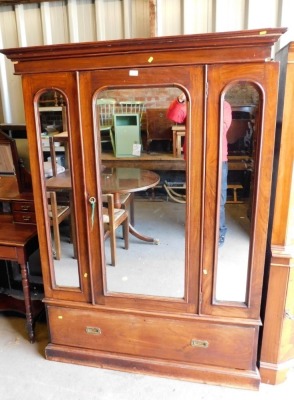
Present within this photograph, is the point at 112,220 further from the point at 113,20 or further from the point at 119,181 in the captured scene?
the point at 113,20

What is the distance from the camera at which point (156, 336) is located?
1.76 metres

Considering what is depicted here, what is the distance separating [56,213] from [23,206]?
1.61ft

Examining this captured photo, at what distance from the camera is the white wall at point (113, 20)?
3561 mm

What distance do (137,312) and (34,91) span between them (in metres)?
1.20

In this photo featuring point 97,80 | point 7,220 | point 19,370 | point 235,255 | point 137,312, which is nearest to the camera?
point 97,80

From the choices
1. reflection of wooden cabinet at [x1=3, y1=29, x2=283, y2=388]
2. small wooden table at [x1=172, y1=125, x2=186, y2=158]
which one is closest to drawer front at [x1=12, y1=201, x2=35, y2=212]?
reflection of wooden cabinet at [x1=3, y1=29, x2=283, y2=388]

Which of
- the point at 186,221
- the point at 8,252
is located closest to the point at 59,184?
the point at 8,252

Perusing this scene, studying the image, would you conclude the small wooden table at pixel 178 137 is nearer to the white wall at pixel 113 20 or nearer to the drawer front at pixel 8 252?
the drawer front at pixel 8 252

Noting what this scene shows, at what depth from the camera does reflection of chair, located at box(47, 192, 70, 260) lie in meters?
1.70

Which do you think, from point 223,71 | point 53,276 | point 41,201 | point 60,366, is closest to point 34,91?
point 41,201

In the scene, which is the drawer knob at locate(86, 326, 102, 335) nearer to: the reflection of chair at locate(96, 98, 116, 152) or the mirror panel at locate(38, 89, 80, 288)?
the mirror panel at locate(38, 89, 80, 288)

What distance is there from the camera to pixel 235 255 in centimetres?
160

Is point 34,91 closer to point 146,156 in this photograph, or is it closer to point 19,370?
point 146,156

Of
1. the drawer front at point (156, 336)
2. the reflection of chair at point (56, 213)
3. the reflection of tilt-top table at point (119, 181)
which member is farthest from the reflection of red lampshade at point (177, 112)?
the drawer front at point (156, 336)
